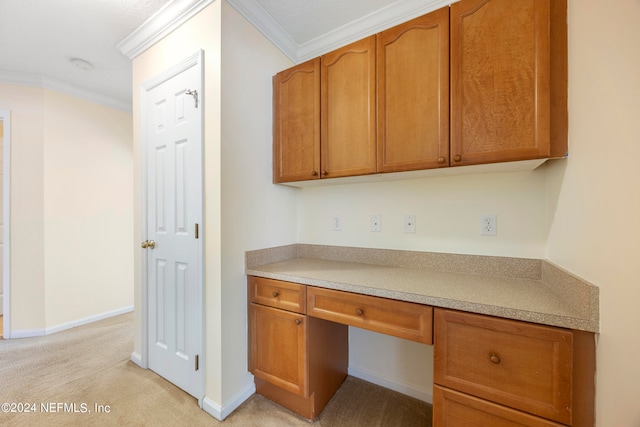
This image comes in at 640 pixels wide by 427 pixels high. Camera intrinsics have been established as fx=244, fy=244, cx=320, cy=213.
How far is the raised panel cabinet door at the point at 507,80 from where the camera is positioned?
1008 millimetres

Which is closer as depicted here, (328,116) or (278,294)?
(278,294)

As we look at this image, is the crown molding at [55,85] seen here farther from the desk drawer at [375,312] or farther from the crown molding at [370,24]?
the desk drawer at [375,312]

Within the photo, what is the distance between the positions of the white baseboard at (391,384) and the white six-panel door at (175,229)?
1.06 m

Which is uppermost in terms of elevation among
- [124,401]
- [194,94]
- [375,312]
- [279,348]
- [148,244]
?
[194,94]

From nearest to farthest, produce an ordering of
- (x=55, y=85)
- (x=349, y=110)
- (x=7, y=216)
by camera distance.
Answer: (x=349, y=110), (x=7, y=216), (x=55, y=85)

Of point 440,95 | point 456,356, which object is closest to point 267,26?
point 440,95

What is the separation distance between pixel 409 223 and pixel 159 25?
2.18 meters

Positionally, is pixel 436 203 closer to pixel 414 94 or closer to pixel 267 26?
pixel 414 94

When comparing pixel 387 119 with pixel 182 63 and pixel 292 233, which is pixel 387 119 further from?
pixel 182 63

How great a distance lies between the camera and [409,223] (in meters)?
1.61

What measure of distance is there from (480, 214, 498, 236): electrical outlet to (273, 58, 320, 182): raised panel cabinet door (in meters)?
1.02

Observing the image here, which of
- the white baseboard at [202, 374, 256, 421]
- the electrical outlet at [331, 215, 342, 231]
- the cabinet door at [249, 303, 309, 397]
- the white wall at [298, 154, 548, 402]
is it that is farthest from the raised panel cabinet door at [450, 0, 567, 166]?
the white baseboard at [202, 374, 256, 421]

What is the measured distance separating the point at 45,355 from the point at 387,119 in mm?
3302

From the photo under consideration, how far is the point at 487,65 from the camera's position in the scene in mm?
1117
